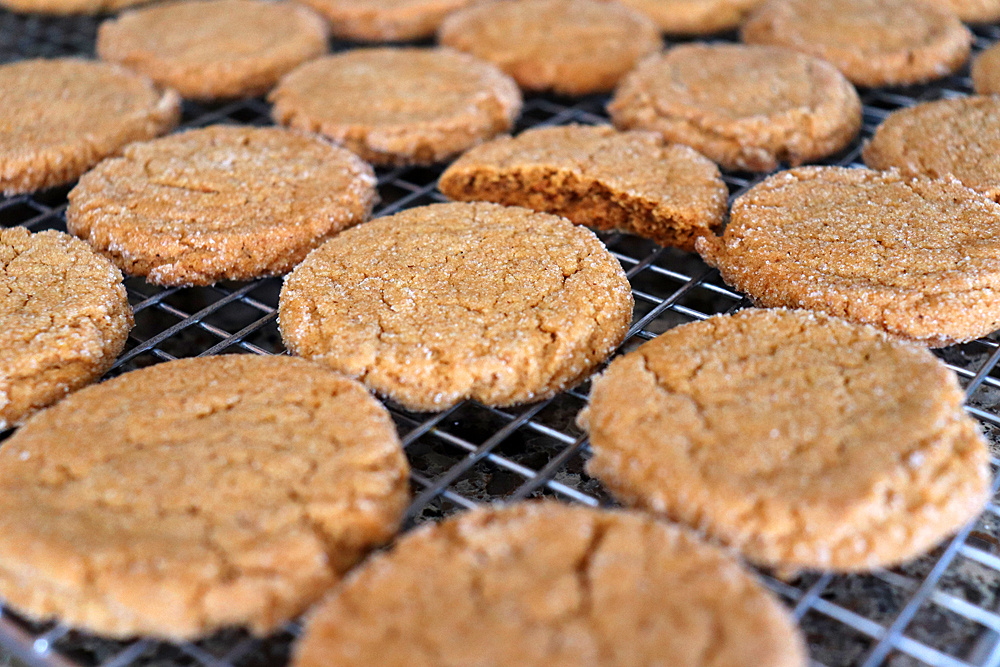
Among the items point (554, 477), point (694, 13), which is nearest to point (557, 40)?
point (694, 13)

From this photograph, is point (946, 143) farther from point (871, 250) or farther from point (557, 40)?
point (557, 40)

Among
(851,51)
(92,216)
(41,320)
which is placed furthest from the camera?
(851,51)

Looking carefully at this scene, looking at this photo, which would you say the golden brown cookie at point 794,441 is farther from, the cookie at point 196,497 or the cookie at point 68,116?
the cookie at point 68,116

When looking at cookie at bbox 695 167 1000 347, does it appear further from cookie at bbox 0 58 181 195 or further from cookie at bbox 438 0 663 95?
cookie at bbox 0 58 181 195

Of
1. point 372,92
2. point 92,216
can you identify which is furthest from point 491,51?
point 92,216

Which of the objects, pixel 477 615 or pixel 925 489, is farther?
pixel 925 489

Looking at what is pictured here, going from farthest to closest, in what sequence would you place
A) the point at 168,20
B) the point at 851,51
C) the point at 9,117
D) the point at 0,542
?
the point at 168,20, the point at 851,51, the point at 9,117, the point at 0,542

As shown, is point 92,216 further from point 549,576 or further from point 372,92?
point 549,576

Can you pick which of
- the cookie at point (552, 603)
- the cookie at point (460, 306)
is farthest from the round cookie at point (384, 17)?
the cookie at point (552, 603)
